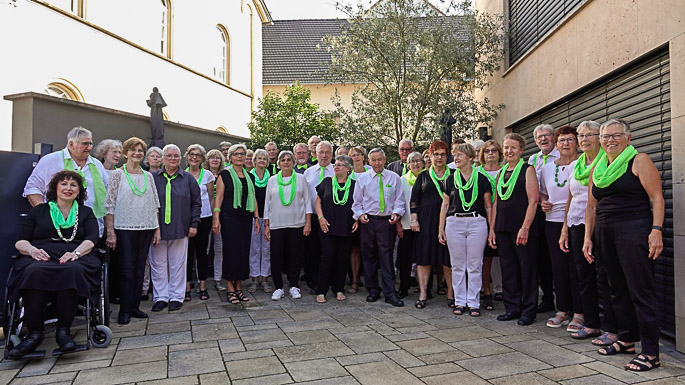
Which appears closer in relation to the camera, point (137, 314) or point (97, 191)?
point (97, 191)

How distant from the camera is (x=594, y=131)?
14.6 feet

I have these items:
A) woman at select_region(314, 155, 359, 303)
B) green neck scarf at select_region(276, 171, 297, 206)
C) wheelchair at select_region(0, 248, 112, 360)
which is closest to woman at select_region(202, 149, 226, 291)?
green neck scarf at select_region(276, 171, 297, 206)

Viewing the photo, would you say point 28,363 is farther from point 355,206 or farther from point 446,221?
point 446,221

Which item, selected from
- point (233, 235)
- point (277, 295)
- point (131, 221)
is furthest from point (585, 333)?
point (131, 221)

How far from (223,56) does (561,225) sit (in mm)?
17207

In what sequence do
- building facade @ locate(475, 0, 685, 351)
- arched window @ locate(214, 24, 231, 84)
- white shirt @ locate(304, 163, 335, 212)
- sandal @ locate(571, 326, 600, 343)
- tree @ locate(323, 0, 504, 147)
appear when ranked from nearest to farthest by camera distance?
building facade @ locate(475, 0, 685, 351) < sandal @ locate(571, 326, 600, 343) < white shirt @ locate(304, 163, 335, 212) < tree @ locate(323, 0, 504, 147) < arched window @ locate(214, 24, 231, 84)

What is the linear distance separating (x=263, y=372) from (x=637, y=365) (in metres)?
2.80

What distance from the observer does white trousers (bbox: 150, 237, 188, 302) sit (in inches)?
230

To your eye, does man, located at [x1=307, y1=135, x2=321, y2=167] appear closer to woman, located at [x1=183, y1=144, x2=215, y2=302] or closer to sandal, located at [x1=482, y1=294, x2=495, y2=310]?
woman, located at [x1=183, y1=144, x2=215, y2=302]

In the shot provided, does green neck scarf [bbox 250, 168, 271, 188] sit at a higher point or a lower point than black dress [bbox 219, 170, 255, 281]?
higher

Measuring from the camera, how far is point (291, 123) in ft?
42.6

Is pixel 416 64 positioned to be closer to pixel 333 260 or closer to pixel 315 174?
pixel 315 174

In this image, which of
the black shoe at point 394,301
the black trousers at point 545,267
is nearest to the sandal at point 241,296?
the black shoe at point 394,301

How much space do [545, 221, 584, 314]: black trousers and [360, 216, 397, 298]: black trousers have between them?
192 centimetres
